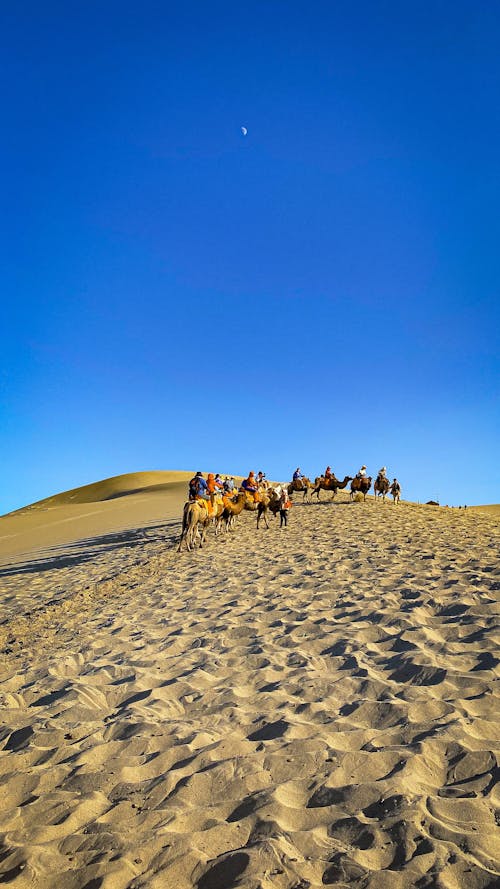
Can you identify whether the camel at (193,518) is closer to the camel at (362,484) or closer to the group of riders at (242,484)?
the group of riders at (242,484)

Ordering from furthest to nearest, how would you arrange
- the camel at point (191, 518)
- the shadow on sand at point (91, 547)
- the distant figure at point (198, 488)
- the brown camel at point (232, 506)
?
the brown camel at point (232, 506) → the shadow on sand at point (91, 547) → the distant figure at point (198, 488) → the camel at point (191, 518)

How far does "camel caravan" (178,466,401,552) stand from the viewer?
1841 cm

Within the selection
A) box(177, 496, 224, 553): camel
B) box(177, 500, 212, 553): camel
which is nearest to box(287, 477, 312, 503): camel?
box(177, 496, 224, 553): camel

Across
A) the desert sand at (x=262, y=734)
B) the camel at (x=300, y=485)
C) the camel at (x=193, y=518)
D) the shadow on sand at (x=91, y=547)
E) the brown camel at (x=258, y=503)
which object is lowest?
the desert sand at (x=262, y=734)

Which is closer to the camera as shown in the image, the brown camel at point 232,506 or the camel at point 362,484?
the brown camel at point 232,506

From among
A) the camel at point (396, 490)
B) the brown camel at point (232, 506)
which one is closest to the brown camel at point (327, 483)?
the camel at point (396, 490)

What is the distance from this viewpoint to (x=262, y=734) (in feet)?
16.1

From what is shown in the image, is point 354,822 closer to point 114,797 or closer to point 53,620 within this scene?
point 114,797

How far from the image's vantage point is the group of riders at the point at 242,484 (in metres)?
18.9

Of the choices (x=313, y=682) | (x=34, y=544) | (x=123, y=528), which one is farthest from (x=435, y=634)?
A: (x=34, y=544)

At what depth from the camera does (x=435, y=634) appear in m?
6.96

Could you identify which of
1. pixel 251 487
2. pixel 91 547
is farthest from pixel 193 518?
Answer: pixel 91 547

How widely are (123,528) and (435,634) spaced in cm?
2392

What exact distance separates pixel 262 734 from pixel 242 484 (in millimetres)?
17737
